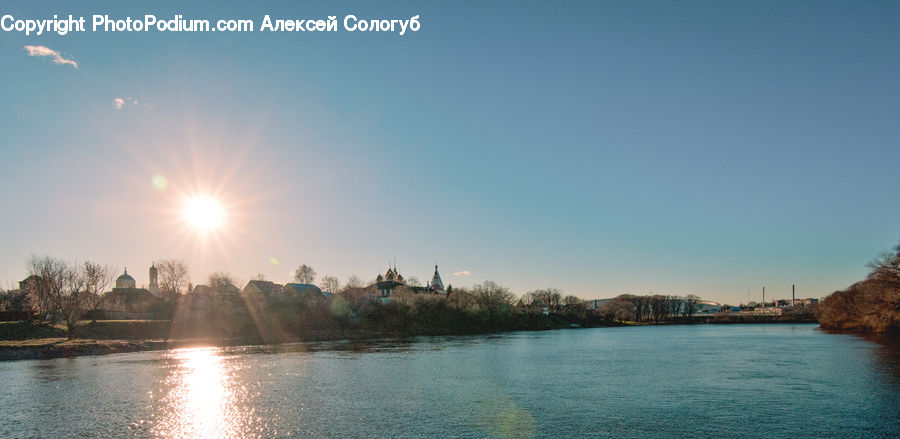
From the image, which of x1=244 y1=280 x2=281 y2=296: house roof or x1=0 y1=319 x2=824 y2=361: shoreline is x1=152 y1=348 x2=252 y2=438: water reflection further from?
x1=244 y1=280 x2=281 y2=296: house roof

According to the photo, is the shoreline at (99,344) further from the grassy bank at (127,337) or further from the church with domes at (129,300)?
the church with domes at (129,300)

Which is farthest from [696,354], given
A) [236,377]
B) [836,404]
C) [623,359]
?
[236,377]

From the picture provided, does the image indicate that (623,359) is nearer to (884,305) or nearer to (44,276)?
(884,305)

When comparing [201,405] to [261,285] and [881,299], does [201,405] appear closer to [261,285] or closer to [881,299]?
[881,299]

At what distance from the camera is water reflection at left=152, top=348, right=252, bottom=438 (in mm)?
24984

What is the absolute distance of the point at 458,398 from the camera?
31922mm

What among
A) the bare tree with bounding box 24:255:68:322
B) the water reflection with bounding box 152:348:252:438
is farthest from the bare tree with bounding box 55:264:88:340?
the water reflection with bounding box 152:348:252:438

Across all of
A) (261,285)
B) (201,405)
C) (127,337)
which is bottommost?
(127,337)

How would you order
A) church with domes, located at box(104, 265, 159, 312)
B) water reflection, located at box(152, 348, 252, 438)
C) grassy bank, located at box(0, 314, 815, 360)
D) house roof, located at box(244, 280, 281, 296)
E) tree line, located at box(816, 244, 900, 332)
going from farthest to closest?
house roof, located at box(244, 280, 281, 296) → church with domes, located at box(104, 265, 159, 312) → tree line, located at box(816, 244, 900, 332) → grassy bank, located at box(0, 314, 815, 360) → water reflection, located at box(152, 348, 252, 438)

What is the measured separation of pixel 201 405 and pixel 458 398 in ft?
49.7

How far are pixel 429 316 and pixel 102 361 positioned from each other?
248 ft

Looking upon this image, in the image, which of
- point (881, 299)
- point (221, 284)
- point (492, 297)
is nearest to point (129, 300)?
point (221, 284)

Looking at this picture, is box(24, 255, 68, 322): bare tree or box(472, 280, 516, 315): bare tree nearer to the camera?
box(24, 255, 68, 322): bare tree

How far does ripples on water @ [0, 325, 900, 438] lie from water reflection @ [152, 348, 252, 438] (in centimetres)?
11
